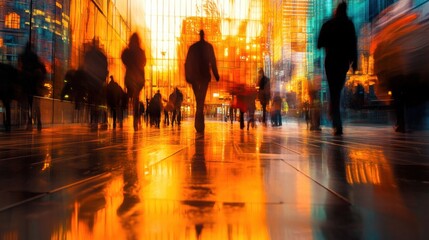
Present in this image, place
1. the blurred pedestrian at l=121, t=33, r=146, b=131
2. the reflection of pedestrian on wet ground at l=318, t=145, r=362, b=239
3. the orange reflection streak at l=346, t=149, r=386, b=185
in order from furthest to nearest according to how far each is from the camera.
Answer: the blurred pedestrian at l=121, t=33, r=146, b=131 → the orange reflection streak at l=346, t=149, r=386, b=185 → the reflection of pedestrian on wet ground at l=318, t=145, r=362, b=239

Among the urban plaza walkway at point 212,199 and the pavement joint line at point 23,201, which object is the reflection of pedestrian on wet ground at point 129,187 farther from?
the pavement joint line at point 23,201

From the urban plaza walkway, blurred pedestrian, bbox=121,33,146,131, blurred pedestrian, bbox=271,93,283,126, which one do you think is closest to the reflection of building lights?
the urban plaza walkway

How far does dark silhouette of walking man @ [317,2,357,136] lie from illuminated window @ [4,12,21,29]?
14.6 metres

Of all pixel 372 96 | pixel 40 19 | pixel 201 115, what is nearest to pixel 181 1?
pixel 40 19

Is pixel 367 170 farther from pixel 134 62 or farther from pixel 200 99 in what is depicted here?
pixel 134 62

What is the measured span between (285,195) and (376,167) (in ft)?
6.31

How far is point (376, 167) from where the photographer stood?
4418 mm

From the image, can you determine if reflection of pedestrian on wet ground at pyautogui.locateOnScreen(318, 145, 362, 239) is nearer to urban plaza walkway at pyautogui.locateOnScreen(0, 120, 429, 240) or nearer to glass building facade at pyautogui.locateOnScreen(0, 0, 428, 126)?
urban plaza walkway at pyautogui.locateOnScreen(0, 120, 429, 240)

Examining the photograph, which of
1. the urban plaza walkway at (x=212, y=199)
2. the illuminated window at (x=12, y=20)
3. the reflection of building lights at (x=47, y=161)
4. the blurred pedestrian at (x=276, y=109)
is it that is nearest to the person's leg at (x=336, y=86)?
the urban plaza walkway at (x=212, y=199)

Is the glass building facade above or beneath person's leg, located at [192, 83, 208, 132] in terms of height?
above

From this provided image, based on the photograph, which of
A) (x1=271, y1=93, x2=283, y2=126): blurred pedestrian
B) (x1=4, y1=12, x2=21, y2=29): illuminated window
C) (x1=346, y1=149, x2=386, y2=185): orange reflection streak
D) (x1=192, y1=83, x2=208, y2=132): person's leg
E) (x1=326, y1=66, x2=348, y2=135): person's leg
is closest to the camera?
(x1=346, y1=149, x2=386, y2=185): orange reflection streak

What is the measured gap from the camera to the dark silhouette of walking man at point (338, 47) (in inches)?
393

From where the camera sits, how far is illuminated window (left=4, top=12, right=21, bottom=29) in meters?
18.3

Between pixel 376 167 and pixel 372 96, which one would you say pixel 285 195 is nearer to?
pixel 376 167
